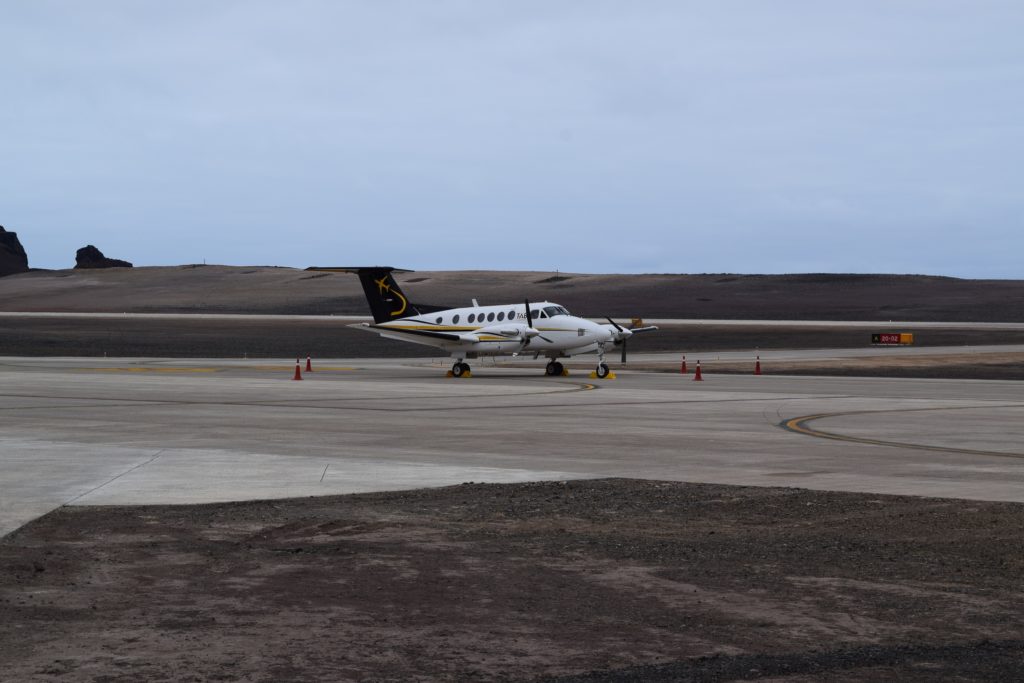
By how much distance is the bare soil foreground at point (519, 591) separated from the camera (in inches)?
293

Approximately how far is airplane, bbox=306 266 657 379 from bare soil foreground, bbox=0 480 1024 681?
2996cm

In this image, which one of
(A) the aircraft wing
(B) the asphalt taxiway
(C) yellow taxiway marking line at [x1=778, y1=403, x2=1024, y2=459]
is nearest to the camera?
(B) the asphalt taxiway

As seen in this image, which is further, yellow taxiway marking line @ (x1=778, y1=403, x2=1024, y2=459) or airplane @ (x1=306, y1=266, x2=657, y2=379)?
airplane @ (x1=306, y1=266, x2=657, y2=379)

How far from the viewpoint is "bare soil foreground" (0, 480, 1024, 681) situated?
24.5 feet

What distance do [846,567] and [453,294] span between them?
A: 491ft

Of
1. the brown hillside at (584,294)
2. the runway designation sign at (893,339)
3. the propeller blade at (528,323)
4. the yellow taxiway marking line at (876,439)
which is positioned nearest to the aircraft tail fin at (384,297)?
the propeller blade at (528,323)

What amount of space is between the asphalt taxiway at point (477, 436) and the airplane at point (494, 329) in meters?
4.92

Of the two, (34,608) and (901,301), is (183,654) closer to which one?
(34,608)

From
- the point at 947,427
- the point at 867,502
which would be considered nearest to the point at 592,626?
the point at 867,502

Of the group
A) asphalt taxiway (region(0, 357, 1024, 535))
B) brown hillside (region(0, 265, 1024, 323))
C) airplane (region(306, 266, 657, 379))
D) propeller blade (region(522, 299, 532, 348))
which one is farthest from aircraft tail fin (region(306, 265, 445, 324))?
brown hillside (region(0, 265, 1024, 323))

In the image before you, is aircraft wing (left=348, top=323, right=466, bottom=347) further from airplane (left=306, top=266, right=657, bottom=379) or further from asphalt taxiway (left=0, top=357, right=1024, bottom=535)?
asphalt taxiway (left=0, top=357, right=1024, bottom=535)

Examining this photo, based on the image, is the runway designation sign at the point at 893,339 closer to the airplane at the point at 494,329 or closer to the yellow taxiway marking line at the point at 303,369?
the airplane at the point at 494,329

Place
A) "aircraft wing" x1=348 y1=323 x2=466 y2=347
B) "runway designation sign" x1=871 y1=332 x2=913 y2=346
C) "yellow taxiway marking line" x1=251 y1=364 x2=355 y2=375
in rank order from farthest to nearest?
"runway designation sign" x1=871 y1=332 x2=913 y2=346
"yellow taxiway marking line" x1=251 y1=364 x2=355 y2=375
"aircraft wing" x1=348 y1=323 x2=466 y2=347

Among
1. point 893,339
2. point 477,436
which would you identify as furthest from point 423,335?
point 893,339
